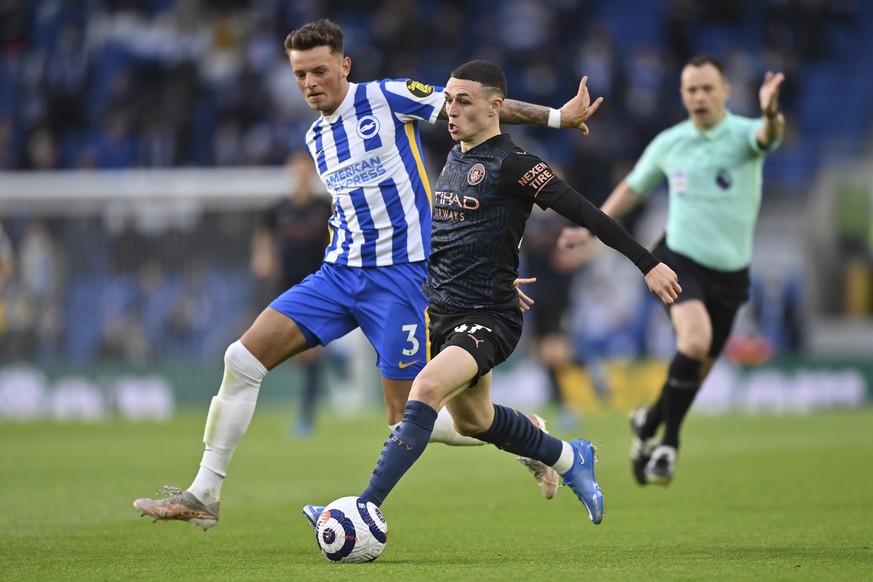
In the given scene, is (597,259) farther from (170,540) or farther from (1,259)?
(170,540)

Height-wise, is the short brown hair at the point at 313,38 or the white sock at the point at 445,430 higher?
the short brown hair at the point at 313,38

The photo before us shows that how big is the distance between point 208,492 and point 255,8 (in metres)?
18.1

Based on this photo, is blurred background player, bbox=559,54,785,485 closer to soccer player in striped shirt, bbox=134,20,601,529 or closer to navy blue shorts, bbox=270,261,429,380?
soccer player in striped shirt, bbox=134,20,601,529

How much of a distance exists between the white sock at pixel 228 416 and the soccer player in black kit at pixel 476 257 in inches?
38.3

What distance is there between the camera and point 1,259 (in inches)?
434

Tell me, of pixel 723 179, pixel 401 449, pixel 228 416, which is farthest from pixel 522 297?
pixel 723 179

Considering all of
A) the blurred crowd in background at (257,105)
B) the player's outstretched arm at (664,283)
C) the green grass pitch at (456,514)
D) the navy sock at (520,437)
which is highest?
the blurred crowd in background at (257,105)

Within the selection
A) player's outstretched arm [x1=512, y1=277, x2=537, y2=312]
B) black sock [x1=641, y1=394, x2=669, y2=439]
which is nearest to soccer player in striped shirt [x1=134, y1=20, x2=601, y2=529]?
player's outstretched arm [x1=512, y1=277, x2=537, y2=312]

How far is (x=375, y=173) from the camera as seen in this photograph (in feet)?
23.2

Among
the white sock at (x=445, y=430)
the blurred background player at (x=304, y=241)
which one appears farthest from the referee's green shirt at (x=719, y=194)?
the blurred background player at (x=304, y=241)

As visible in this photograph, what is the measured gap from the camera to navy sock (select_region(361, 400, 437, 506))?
19.3ft

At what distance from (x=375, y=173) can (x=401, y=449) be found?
1772 millimetres

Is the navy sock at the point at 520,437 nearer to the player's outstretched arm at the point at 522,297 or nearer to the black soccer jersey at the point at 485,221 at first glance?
the player's outstretched arm at the point at 522,297

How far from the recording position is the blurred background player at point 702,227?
9.04 m
